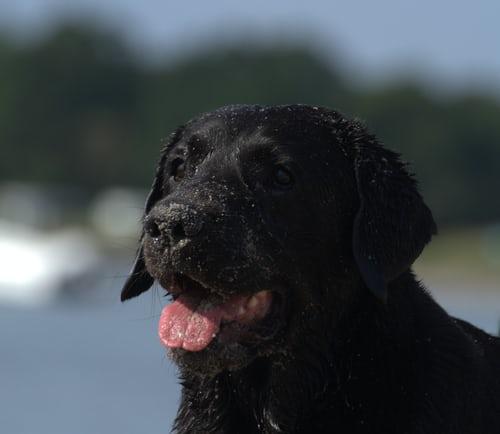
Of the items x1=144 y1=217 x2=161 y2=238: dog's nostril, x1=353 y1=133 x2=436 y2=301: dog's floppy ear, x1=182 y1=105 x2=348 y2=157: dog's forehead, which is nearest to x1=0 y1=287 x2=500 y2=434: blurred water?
x1=182 y1=105 x2=348 y2=157: dog's forehead

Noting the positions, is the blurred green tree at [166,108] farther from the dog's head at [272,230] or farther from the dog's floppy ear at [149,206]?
the dog's head at [272,230]

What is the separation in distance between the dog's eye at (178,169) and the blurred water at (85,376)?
2.82 m

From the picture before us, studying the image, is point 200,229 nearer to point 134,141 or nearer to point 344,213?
point 344,213

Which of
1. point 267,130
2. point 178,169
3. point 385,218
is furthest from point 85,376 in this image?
point 385,218

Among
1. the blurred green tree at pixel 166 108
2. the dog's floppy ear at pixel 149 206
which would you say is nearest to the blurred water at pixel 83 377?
the dog's floppy ear at pixel 149 206

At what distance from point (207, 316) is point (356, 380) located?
2.03 feet

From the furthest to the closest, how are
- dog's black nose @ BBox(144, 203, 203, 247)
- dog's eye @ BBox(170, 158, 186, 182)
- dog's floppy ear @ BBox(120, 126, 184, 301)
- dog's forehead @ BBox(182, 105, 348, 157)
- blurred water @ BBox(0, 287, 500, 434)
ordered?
blurred water @ BBox(0, 287, 500, 434)
dog's floppy ear @ BBox(120, 126, 184, 301)
dog's eye @ BBox(170, 158, 186, 182)
dog's forehead @ BBox(182, 105, 348, 157)
dog's black nose @ BBox(144, 203, 203, 247)

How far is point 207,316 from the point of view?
553 centimetres

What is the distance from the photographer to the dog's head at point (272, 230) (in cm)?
543

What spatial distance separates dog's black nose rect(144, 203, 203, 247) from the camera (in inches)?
210

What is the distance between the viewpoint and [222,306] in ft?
18.2

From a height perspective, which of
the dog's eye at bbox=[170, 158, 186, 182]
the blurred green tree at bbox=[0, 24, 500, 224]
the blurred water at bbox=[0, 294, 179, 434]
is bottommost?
the blurred green tree at bbox=[0, 24, 500, 224]

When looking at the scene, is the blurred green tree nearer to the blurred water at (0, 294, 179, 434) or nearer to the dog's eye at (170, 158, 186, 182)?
the blurred water at (0, 294, 179, 434)

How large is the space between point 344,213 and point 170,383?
32.6 feet
